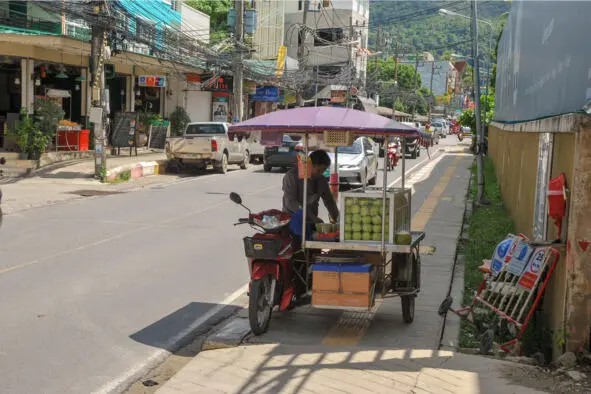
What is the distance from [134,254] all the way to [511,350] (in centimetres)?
→ 642

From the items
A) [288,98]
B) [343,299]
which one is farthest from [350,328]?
[288,98]

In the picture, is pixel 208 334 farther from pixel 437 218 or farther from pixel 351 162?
pixel 351 162

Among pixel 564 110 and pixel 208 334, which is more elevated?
pixel 564 110

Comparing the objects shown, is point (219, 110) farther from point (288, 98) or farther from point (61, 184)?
point (61, 184)

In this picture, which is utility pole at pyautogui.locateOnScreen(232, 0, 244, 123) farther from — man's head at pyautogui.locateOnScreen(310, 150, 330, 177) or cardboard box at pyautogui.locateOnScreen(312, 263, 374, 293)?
cardboard box at pyautogui.locateOnScreen(312, 263, 374, 293)

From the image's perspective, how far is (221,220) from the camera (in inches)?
615

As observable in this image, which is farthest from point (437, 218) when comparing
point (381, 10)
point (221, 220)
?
point (381, 10)

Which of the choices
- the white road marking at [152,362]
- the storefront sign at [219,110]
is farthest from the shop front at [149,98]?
the white road marking at [152,362]

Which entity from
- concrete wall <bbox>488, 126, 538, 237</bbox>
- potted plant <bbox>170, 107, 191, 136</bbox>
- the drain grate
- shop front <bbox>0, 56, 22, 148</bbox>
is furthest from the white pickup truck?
concrete wall <bbox>488, 126, 538, 237</bbox>

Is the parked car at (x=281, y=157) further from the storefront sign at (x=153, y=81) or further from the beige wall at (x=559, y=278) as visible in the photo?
the beige wall at (x=559, y=278)

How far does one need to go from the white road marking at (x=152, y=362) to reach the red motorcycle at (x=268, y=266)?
82 centimetres

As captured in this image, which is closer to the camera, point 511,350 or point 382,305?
point 511,350

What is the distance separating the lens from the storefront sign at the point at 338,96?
58.4 metres

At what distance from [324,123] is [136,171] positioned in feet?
59.6
